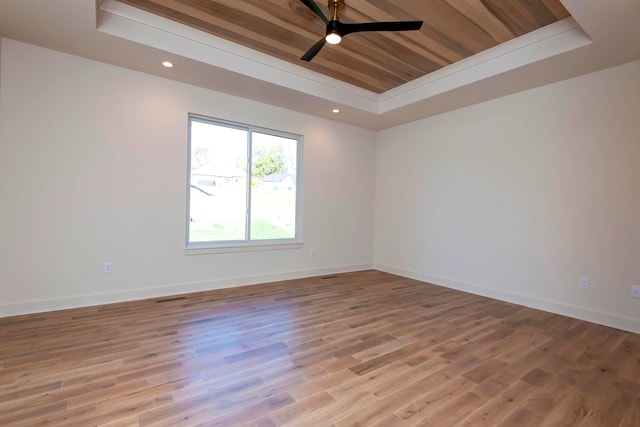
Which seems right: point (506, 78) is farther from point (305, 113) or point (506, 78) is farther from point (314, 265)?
point (314, 265)

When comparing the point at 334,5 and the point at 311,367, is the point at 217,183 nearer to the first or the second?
the point at 334,5

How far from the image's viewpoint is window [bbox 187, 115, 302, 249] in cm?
411

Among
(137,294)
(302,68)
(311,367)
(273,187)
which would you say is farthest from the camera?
(273,187)

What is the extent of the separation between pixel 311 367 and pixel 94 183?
120 inches

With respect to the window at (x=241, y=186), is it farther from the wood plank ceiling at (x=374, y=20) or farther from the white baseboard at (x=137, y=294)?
the wood plank ceiling at (x=374, y=20)

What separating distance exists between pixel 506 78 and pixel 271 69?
272 centimetres

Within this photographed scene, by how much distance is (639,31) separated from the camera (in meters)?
2.54

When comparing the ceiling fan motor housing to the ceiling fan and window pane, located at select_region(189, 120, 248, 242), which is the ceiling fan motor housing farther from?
window pane, located at select_region(189, 120, 248, 242)

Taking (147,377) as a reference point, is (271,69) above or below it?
above

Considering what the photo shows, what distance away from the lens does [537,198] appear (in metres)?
3.70

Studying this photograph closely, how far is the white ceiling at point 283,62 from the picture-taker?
250 cm

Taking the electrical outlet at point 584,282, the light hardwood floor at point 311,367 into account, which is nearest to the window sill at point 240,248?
the light hardwood floor at point 311,367

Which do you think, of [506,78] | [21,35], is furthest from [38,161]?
[506,78]

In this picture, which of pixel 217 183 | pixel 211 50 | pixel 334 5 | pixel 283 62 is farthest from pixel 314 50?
pixel 217 183
